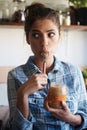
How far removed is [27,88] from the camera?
0.97 meters

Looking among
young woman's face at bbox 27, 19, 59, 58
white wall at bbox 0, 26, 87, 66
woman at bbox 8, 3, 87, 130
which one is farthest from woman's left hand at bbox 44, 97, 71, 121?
white wall at bbox 0, 26, 87, 66

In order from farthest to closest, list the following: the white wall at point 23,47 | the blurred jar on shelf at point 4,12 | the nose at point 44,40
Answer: the white wall at point 23,47 → the blurred jar on shelf at point 4,12 → the nose at point 44,40

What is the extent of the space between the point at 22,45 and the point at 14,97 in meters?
0.83

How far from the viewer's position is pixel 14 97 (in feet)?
3.58

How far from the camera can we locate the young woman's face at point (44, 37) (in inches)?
40.2

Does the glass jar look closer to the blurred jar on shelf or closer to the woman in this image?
the woman

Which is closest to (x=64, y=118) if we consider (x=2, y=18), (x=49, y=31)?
(x=49, y=31)

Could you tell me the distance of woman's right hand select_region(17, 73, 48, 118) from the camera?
0.95 meters

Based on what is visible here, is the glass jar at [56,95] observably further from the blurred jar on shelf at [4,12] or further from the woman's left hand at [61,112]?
the blurred jar on shelf at [4,12]

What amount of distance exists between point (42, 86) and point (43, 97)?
104 mm

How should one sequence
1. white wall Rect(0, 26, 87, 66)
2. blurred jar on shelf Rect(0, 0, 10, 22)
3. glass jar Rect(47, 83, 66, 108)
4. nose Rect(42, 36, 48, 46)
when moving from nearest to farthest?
glass jar Rect(47, 83, 66, 108)
nose Rect(42, 36, 48, 46)
blurred jar on shelf Rect(0, 0, 10, 22)
white wall Rect(0, 26, 87, 66)

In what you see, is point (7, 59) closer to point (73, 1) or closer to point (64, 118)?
point (73, 1)

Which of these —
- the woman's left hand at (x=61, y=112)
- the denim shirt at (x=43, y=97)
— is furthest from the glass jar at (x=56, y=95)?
the denim shirt at (x=43, y=97)

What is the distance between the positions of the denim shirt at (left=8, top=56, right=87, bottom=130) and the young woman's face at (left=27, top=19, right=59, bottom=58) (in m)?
0.11
